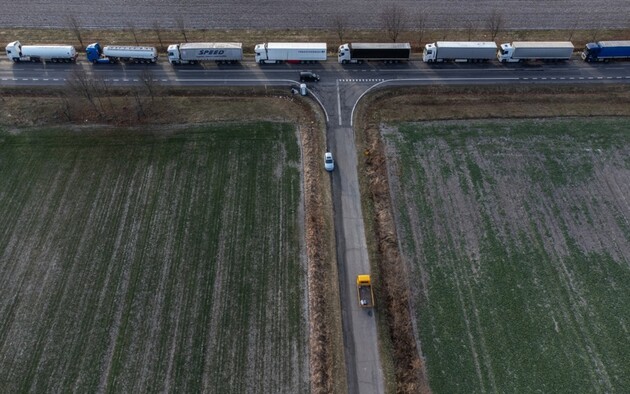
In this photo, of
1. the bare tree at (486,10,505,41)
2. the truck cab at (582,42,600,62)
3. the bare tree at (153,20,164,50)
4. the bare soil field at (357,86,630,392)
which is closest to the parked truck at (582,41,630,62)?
the truck cab at (582,42,600,62)

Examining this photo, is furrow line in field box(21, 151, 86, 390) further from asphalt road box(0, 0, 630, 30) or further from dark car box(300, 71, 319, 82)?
asphalt road box(0, 0, 630, 30)

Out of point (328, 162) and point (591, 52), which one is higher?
point (591, 52)

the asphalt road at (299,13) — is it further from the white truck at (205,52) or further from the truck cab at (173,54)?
the truck cab at (173,54)

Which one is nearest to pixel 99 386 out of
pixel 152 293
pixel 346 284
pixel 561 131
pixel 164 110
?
pixel 152 293

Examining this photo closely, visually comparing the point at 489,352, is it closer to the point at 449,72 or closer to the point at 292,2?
the point at 449,72

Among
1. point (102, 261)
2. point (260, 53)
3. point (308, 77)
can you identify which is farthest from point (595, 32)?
point (102, 261)

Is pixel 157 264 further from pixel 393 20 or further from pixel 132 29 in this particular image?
pixel 393 20
